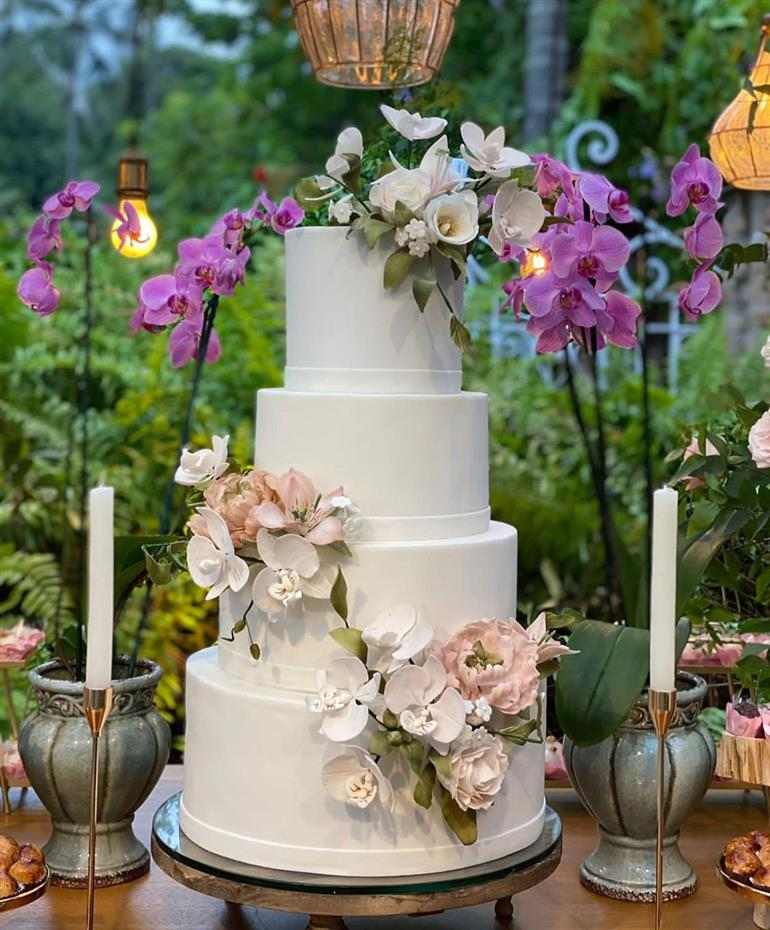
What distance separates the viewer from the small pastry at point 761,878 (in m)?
1.83

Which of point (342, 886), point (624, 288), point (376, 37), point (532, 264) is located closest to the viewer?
point (342, 886)

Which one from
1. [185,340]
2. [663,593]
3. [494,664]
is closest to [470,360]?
[185,340]

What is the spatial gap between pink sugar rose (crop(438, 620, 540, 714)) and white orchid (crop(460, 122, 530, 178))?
2.05 feet

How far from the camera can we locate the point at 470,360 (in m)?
6.05

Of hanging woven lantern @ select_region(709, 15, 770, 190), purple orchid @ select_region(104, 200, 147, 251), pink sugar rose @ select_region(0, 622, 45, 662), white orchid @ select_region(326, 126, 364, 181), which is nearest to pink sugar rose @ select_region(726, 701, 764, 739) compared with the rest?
white orchid @ select_region(326, 126, 364, 181)

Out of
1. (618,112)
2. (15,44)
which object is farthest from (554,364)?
(15,44)

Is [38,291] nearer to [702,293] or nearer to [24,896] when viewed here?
[24,896]

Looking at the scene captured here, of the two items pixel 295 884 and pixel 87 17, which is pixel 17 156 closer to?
pixel 87 17

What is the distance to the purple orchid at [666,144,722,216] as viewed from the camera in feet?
6.72

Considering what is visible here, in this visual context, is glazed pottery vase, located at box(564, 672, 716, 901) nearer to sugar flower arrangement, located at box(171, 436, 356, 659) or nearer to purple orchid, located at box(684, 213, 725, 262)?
sugar flower arrangement, located at box(171, 436, 356, 659)

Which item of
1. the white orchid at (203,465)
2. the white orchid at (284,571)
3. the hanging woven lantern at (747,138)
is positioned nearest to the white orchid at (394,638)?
the white orchid at (284,571)

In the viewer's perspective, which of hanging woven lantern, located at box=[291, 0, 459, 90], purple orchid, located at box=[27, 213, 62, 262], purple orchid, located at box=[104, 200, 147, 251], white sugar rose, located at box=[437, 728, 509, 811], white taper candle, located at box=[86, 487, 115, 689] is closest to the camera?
white taper candle, located at box=[86, 487, 115, 689]

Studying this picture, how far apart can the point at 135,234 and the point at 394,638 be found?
110 centimetres

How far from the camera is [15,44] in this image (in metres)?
17.2
